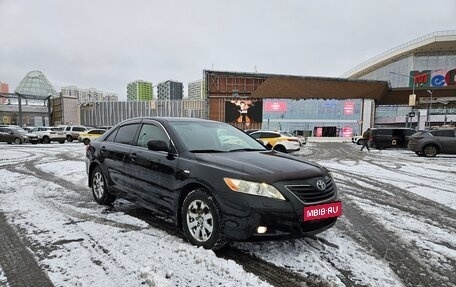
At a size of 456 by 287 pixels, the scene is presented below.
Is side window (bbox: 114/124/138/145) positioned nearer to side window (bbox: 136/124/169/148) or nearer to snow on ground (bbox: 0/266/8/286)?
side window (bbox: 136/124/169/148)

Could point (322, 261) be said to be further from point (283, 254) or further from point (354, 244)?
point (354, 244)

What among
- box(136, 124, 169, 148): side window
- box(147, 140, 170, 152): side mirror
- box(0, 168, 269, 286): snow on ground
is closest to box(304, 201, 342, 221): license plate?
box(0, 168, 269, 286): snow on ground

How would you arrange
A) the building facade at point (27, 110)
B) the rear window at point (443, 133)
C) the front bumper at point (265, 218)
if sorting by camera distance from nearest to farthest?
1. the front bumper at point (265, 218)
2. the rear window at point (443, 133)
3. the building facade at point (27, 110)

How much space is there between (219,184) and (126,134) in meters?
2.57

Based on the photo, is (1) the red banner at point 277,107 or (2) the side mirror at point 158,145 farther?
(1) the red banner at point 277,107

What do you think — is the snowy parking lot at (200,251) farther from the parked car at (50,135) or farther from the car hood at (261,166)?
the parked car at (50,135)

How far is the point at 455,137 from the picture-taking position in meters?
16.0

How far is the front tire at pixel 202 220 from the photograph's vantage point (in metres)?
3.30

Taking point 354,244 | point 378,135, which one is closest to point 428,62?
point 378,135

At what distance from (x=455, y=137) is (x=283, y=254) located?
16.9 metres

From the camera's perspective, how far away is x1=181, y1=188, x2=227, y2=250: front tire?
130 inches

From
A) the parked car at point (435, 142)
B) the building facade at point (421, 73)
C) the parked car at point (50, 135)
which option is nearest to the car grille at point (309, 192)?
the parked car at point (435, 142)

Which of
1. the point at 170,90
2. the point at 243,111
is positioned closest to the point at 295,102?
the point at 243,111

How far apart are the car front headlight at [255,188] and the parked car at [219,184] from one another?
1 cm
